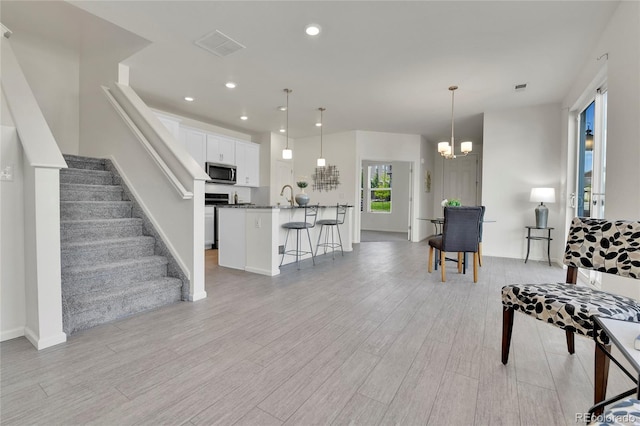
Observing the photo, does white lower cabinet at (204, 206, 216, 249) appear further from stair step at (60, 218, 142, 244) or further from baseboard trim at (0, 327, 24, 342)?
baseboard trim at (0, 327, 24, 342)

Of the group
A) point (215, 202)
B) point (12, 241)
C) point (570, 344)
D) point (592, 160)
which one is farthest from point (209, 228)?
point (592, 160)

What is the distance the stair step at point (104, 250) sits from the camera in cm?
256

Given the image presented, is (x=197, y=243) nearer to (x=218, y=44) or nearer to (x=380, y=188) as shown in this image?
(x=218, y=44)

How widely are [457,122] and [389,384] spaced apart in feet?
19.9

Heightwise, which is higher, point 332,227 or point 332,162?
point 332,162

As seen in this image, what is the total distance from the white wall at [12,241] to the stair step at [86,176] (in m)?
1.31

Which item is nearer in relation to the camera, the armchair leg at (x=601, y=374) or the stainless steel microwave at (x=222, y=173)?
the armchair leg at (x=601, y=374)

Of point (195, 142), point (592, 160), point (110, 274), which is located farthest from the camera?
point (195, 142)

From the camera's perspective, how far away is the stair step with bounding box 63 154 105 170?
3.42 meters

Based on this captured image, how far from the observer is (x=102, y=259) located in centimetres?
273

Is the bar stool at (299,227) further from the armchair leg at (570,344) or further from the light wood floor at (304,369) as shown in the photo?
the armchair leg at (570,344)

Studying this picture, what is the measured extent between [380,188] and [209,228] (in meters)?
5.92

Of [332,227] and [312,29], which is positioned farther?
[332,227]

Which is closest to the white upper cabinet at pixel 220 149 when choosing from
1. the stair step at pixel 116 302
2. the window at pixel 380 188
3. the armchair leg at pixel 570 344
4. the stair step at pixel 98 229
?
the stair step at pixel 98 229
